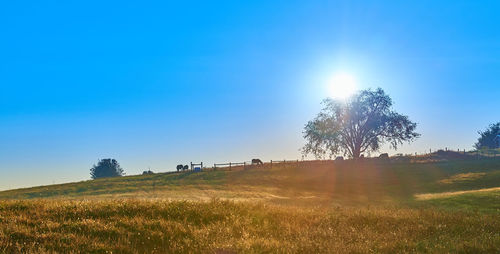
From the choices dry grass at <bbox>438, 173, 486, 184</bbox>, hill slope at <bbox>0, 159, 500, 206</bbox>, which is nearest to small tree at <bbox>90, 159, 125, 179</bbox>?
hill slope at <bbox>0, 159, 500, 206</bbox>

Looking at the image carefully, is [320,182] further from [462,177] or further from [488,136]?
[488,136]

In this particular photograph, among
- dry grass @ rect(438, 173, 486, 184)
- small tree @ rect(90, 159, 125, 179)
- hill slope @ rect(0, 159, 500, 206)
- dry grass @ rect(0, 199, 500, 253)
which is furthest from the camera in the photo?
small tree @ rect(90, 159, 125, 179)

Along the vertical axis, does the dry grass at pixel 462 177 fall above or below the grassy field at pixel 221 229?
below

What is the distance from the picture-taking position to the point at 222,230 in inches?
471

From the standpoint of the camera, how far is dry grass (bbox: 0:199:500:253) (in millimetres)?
10062

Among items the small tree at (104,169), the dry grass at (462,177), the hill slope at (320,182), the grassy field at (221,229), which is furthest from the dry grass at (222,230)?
the small tree at (104,169)

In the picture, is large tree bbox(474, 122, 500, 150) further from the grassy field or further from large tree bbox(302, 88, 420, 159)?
the grassy field

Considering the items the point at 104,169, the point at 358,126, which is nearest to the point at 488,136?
the point at 358,126

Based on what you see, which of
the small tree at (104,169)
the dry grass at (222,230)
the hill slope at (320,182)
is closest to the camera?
the dry grass at (222,230)

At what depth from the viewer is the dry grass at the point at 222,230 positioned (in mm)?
10062

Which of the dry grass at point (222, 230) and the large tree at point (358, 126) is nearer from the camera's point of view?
the dry grass at point (222, 230)

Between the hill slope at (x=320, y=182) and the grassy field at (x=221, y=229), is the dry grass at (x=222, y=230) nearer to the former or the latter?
the grassy field at (x=221, y=229)

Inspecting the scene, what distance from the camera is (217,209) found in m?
14.7

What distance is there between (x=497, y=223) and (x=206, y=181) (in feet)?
139
